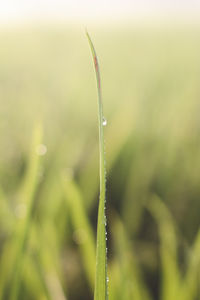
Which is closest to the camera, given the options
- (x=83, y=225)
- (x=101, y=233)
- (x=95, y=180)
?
(x=101, y=233)

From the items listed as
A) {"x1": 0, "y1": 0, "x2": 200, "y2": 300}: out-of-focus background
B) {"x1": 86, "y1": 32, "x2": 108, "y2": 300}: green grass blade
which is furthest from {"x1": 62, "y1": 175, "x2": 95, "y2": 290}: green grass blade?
{"x1": 86, "y1": 32, "x2": 108, "y2": 300}: green grass blade

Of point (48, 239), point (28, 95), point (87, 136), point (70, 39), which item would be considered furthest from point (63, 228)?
point (70, 39)

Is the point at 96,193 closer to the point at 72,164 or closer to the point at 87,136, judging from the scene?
the point at 72,164

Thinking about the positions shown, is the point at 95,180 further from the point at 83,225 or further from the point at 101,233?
the point at 101,233

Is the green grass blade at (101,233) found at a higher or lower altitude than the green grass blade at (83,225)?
higher

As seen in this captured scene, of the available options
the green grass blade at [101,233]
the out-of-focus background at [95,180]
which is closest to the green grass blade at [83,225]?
the out-of-focus background at [95,180]

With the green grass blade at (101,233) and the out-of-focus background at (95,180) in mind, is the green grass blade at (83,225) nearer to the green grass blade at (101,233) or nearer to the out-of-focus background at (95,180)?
the out-of-focus background at (95,180)

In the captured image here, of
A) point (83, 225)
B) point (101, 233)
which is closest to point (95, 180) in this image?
point (83, 225)

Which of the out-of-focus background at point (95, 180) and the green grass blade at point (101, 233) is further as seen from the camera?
the out-of-focus background at point (95, 180)

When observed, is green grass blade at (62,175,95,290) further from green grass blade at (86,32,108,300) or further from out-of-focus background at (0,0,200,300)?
green grass blade at (86,32,108,300)
